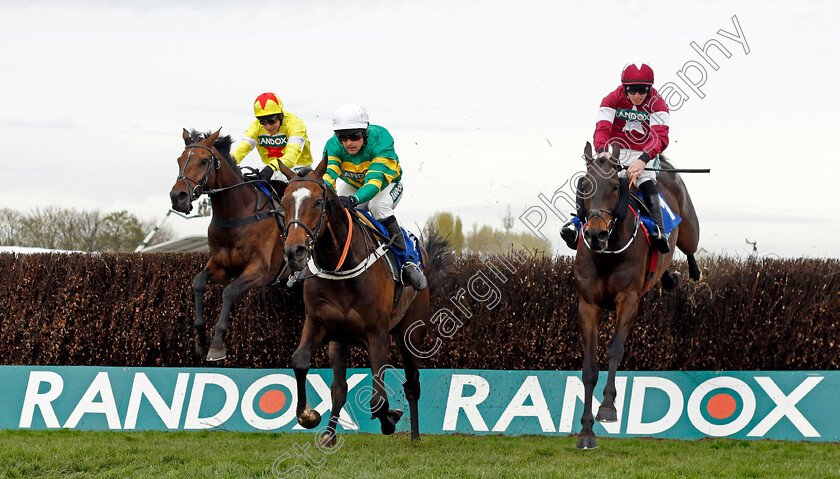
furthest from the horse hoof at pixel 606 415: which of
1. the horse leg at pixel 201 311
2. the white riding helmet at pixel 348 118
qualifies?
the horse leg at pixel 201 311

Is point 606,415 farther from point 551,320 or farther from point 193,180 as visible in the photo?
point 193,180

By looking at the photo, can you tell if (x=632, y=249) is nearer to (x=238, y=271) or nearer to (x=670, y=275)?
(x=670, y=275)

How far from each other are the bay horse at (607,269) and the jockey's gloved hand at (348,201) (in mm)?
1639

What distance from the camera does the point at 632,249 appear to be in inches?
271

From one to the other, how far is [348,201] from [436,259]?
76.3 inches

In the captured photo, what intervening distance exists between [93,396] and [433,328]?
3298mm

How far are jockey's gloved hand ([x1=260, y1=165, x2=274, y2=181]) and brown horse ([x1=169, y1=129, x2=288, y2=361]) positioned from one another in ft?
0.44

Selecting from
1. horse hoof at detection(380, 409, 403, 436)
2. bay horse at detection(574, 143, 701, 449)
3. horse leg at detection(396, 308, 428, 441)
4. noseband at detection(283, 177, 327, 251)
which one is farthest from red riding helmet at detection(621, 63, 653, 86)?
horse hoof at detection(380, 409, 403, 436)

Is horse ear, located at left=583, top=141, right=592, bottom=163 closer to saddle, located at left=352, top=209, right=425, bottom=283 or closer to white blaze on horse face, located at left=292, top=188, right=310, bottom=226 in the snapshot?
saddle, located at left=352, top=209, right=425, bottom=283

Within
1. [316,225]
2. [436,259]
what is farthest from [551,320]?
[316,225]

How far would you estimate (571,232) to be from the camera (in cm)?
734

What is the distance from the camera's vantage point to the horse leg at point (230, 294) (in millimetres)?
7625

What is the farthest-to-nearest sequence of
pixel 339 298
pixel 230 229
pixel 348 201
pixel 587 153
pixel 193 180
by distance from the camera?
pixel 230 229, pixel 193 180, pixel 587 153, pixel 348 201, pixel 339 298

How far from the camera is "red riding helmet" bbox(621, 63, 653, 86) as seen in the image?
7316mm
